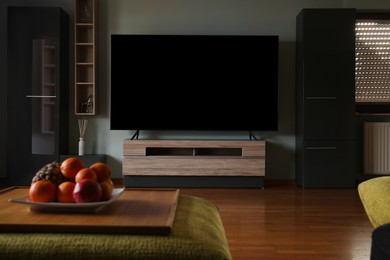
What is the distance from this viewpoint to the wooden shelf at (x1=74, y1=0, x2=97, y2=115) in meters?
4.81

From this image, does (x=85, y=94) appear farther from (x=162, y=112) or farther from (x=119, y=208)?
(x=119, y=208)

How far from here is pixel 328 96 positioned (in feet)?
15.2

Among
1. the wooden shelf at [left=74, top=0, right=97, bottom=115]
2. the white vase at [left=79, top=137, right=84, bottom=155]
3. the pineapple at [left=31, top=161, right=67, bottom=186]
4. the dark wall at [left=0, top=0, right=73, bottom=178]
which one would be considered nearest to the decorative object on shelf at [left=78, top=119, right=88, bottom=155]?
the white vase at [left=79, top=137, right=84, bottom=155]

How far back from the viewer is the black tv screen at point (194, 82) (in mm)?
4750

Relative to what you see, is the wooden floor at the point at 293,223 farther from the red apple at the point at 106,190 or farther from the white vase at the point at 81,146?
the white vase at the point at 81,146

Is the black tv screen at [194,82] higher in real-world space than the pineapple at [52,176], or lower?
higher

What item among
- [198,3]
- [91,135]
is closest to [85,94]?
[91,135]

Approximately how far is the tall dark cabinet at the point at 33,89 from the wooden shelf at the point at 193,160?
0.86 m

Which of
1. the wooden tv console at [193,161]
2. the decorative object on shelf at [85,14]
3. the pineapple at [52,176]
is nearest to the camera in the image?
the pineapple at [52,176]

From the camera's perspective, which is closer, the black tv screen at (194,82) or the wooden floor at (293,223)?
the wooden floor at (293,223)

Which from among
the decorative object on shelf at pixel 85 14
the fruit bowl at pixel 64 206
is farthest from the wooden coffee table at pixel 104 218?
the decorative object on shelf at pixel 85 14

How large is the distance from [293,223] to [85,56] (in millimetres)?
3088

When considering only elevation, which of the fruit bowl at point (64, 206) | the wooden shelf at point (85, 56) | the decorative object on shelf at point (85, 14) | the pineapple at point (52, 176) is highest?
the decorative object on shelf at point (85, 14)

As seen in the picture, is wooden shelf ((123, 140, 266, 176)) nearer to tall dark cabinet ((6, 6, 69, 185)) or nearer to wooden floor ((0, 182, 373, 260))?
wooden floor ((0, 182, 373, 260))
